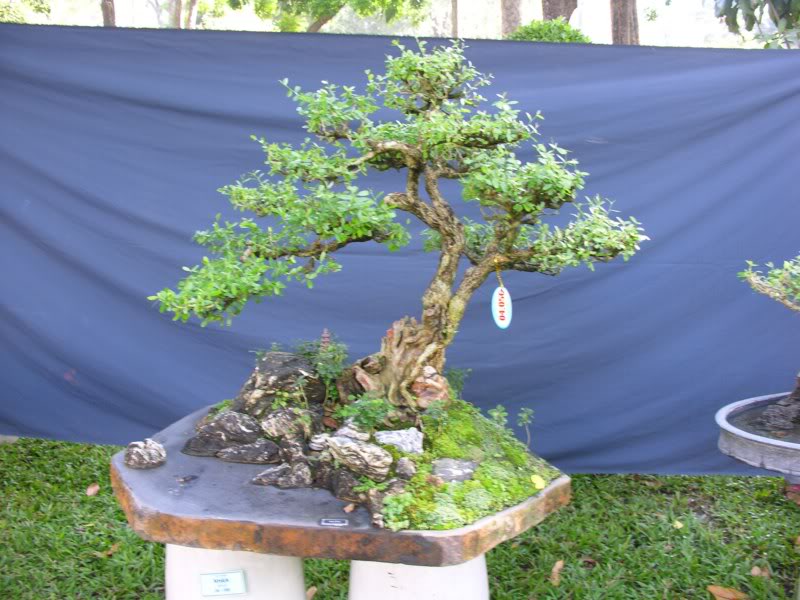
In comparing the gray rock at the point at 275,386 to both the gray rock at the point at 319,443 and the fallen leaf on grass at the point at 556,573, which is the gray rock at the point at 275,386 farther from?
the fallen leaf on grass at the point at 556,573

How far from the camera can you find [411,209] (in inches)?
84.2

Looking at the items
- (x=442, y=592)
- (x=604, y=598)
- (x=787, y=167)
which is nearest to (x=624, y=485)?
(x=604, y=598)

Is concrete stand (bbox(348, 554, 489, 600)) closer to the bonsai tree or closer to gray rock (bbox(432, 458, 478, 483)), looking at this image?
gray rock (bbox(432, 458, 478, 483))

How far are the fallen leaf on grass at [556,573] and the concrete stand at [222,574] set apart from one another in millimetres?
1111

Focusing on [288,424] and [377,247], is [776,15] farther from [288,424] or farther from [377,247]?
[288,424]

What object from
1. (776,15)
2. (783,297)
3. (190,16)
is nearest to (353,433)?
(783,297)

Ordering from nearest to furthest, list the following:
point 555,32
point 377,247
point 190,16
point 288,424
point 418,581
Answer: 1. point 418,581
2. point 288,424
3. point 377,247
4. point 555,32
5. point 190,16

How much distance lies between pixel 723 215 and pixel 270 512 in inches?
86.4

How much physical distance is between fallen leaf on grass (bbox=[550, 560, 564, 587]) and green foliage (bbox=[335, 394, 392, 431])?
1.09 m

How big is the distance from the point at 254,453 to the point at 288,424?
0.11 metres

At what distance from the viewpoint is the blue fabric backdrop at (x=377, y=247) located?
300 centimetres

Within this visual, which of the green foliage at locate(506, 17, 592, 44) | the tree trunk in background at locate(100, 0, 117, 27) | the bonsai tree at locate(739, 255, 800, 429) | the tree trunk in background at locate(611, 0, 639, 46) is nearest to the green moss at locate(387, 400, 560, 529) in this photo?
the bonsai tree at locate(739, 255, 800, 429)

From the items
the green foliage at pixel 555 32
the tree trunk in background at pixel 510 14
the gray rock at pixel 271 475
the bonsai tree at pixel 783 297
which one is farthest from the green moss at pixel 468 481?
the tree trunk in background at pixel 510 14

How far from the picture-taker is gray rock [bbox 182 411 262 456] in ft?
6.44
